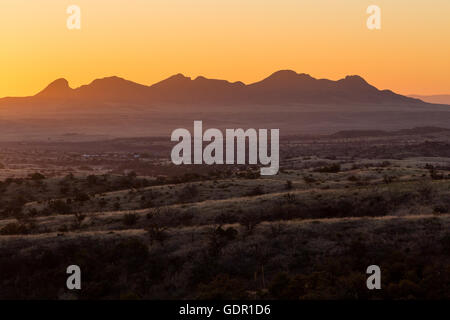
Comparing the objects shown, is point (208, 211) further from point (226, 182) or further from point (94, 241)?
point (226, 182)

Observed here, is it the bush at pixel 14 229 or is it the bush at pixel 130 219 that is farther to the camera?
the bush at pixel 130 219

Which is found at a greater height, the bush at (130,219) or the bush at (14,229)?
the bush at (130,219)

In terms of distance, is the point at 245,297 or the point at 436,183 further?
the point at 436,183

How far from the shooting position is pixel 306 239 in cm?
2156

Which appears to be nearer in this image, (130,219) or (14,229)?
(14,229)

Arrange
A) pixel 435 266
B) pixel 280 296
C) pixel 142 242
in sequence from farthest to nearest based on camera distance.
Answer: pixel 142 242, pixel 435 266, pixel 280 296

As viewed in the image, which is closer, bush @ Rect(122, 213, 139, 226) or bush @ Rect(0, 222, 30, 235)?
bush @ Rect(0, 222, 30, 235)

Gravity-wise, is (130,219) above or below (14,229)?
above

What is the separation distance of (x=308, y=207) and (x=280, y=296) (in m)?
13.3

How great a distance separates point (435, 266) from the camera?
1766cm

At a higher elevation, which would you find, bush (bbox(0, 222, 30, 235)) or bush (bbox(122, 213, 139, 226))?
bush (bbox(122, 213, 139, 226))

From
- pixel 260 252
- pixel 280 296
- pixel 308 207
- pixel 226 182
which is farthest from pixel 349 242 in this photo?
pixel 226 182
